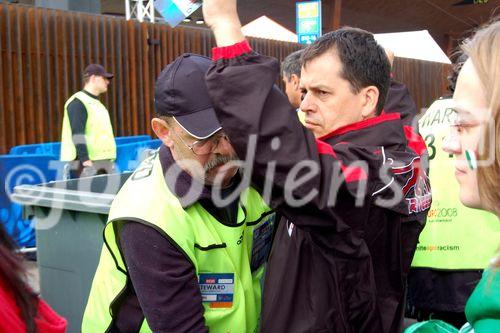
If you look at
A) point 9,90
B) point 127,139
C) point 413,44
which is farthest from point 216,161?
point 413,44

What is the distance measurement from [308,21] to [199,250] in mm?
13006

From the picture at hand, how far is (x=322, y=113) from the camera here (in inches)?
63.2

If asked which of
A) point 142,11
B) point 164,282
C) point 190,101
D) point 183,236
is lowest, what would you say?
point 164,282

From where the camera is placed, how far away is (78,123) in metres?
6.97

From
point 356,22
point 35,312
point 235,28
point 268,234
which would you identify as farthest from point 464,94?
point 356,22

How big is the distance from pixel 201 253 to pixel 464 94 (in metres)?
0.82

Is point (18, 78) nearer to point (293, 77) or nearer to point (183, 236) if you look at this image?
point (293, 77)

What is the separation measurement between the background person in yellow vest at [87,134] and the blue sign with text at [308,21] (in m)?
7.51

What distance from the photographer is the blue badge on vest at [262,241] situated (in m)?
1.82

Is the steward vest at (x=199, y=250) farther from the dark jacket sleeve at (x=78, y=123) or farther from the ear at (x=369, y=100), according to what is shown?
the dark jacket sleeve at (x=78, y=123)

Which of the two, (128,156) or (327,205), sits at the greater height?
(327,205)

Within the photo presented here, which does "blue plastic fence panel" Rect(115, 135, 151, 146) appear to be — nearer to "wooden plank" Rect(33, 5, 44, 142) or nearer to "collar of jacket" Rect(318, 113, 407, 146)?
"wooden plank" Rect(33, 5, 44, 142)

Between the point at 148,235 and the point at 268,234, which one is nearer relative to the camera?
the point at 148,235

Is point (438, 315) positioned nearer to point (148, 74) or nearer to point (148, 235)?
point (148, 235)
